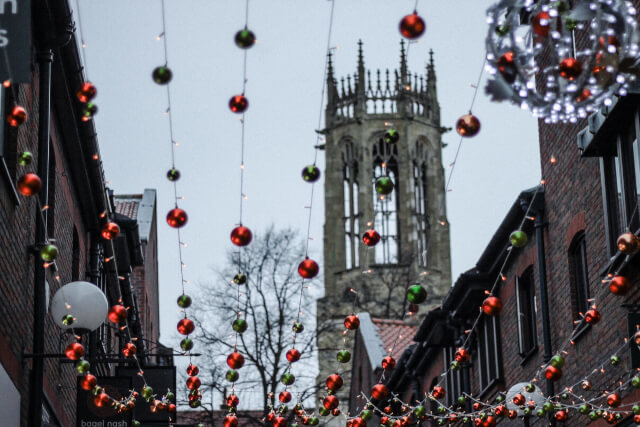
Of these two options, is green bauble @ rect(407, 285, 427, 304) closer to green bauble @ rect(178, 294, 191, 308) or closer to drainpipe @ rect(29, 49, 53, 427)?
green bauble @ rect(178, 294, 191, 308)

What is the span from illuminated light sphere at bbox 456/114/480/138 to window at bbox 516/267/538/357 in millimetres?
12059

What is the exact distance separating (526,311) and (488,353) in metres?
2.86

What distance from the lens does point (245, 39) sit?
6.61 m

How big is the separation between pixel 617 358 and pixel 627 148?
2404mm

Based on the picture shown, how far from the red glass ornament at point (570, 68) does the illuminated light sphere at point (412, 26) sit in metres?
0.76

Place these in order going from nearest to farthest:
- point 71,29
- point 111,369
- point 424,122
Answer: point 71,29, point 111,369, point 424,122

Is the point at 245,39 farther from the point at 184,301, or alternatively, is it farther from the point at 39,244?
the point at 39,244

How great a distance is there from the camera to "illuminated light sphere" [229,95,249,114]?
7.42 meters

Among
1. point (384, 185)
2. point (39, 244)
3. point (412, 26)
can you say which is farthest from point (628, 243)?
point (39, 244)

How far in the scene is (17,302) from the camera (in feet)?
37.9

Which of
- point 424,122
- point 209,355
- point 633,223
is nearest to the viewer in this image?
A: point 633,223

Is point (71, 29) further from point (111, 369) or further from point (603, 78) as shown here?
point (111, 369)

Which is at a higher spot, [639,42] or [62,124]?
[62,124]

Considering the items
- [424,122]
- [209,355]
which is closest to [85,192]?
[209,355]
